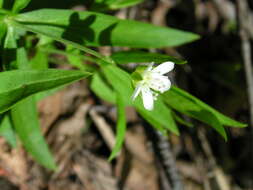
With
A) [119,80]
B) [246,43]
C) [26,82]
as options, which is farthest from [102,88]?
[246,43]

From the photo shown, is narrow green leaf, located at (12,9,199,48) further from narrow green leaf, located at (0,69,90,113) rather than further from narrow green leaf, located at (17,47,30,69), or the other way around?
narrow green leaf, located at (0,69,90,113)

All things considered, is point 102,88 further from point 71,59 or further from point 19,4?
point 19,4

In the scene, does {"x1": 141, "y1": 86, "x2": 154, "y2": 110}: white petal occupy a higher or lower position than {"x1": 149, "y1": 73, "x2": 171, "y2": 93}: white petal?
lower

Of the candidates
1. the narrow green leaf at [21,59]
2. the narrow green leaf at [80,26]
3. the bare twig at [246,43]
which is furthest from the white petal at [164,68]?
the bare twig at [246,43]

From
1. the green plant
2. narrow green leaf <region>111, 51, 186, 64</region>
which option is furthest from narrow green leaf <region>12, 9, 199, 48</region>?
narrow green leaf <region>111, 51, 186, 64</region>

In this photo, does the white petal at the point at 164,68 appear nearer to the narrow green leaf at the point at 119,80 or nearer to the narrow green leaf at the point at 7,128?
the narrow green leaf at the point at 119,80

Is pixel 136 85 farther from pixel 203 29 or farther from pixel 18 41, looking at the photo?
pixel 203 29
